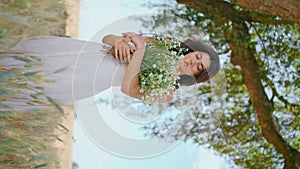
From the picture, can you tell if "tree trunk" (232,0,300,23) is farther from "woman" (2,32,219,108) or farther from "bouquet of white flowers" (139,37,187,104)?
"bouquet of white flowers" (139,37,187,104)

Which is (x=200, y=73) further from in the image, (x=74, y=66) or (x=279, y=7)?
(x=279, y=7)

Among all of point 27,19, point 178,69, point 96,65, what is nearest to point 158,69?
point 178,69

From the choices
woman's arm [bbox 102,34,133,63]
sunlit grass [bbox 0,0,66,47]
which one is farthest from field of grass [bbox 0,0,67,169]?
woman's arm [bbox 102,34,133,63]

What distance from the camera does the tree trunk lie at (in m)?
2.66

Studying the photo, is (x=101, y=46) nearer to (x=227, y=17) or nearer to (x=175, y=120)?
(x=175, y=120)

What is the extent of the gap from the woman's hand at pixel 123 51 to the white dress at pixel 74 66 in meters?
0.03

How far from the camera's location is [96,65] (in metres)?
1.58

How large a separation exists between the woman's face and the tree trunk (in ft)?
4.44

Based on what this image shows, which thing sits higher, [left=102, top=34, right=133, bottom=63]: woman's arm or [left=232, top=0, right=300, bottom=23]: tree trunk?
[left=232, top=0, right=300, bottom=23]: tree trunk

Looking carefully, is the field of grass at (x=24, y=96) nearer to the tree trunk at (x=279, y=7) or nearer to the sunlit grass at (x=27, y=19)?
the sunlit grass at (x=27, y=19)

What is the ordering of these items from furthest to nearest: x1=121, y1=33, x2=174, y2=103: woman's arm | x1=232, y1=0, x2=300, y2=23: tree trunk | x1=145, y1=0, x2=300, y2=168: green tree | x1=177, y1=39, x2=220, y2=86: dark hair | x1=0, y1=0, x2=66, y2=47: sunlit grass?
x1=145, y1=0, x2=300, y2=168: green tree, x1=232, y1=0, x2=300, y2=23: tree trunk, x1=177, y1=39, x2=220, y2=86: dark hair, x1=121, y1=33, x2=174, y2=103: woman's arm, x1=0, y1=0, x2=66, y2=47: sunlit grass

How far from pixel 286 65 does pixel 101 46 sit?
2.53 meters

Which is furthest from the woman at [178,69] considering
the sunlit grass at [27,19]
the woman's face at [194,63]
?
the sunlit grass at [27,19]

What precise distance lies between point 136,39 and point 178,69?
0.61ft
